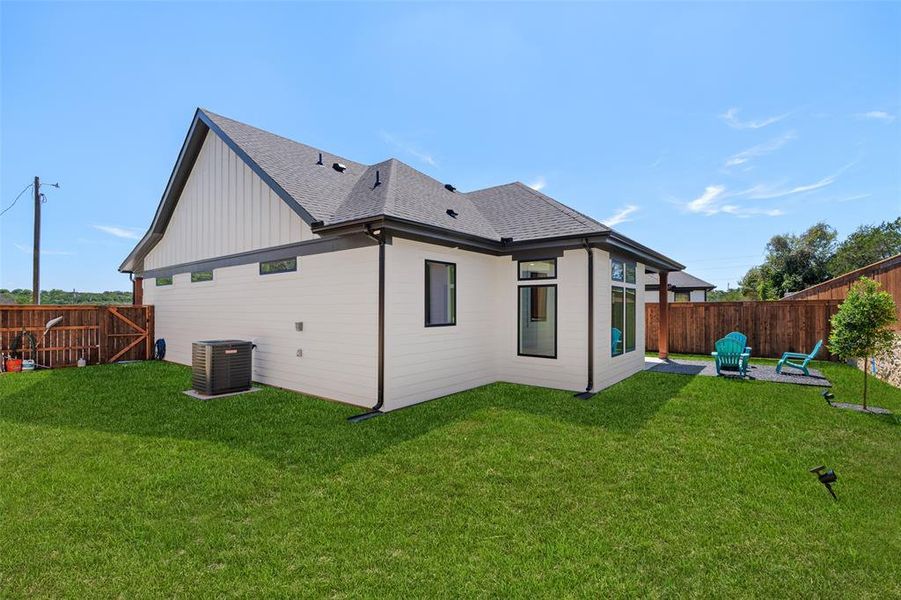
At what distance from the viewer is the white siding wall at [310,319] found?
650 centimetres

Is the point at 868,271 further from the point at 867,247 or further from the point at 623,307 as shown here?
the point at 867,247

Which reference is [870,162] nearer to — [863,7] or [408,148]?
[863,7]

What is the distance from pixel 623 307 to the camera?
30.2 ft

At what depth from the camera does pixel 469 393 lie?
746 centimetres

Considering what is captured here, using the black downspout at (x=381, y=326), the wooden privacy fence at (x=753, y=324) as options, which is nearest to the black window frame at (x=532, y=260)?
the black downspout at (x=381, y=326)

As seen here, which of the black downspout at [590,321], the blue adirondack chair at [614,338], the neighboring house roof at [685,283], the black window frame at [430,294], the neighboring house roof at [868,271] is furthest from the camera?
the neighboring house roof at [685,283]

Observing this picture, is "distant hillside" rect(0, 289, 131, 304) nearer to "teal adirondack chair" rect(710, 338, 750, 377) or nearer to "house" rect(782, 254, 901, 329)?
"teal adirondack chair" rect(710, 338, 750, 377)

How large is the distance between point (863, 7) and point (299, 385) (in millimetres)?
11991

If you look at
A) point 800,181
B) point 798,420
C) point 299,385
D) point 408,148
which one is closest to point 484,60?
point 408,148

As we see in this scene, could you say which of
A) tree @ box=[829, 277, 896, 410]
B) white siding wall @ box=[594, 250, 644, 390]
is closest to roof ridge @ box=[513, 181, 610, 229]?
white siding wall @ box=[594, 250, 644, 390]

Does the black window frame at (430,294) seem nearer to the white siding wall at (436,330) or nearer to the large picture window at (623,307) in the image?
the white siding wall at (436,330)

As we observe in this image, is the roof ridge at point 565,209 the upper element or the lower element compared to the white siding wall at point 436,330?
upper

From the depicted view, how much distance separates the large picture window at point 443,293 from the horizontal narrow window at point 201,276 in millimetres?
6510

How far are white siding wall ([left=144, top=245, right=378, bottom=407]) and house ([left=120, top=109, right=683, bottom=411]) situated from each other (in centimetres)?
3
